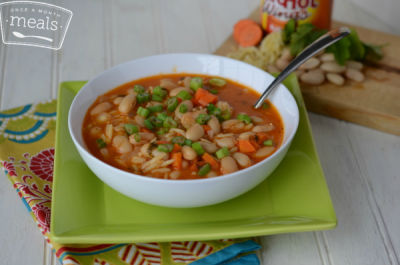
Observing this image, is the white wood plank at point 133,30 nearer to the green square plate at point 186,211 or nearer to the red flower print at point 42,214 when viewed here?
the green square plate at point 186,211

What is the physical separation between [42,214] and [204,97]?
95 centimetres

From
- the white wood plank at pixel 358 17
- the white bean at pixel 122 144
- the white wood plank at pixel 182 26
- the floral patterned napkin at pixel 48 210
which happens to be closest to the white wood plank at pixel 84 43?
→ the white wood plank at pixel 182 26

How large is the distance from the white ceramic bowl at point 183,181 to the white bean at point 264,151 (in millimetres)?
68

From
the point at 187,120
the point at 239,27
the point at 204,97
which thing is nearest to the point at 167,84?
the point at 204,97

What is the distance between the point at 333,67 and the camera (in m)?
3.16

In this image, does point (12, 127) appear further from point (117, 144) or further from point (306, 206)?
point (306, 206)

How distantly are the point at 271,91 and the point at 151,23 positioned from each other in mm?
1920

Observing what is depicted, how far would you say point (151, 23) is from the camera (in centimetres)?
413

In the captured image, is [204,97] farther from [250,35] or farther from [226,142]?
[250,35]

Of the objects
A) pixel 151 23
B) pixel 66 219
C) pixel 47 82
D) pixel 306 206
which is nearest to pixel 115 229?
pixel 66 219

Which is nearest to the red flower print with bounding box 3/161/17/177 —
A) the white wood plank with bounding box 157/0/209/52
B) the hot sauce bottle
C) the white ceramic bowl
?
the white ceramic bowl

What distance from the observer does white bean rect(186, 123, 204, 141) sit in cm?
222

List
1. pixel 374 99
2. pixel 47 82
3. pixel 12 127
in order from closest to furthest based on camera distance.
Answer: pixel 12 127 → pixel 374 99 → pixel 47 82

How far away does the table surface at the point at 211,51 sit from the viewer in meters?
2.24
